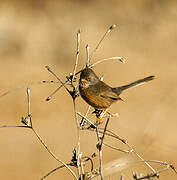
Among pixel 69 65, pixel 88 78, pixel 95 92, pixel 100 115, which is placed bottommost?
pixel 69 65

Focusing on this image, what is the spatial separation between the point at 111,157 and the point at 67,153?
0.95 m

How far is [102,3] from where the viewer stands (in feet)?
59.5

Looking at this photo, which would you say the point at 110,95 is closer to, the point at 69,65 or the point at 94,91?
the point at 94,91

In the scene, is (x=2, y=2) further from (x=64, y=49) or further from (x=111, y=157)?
(x=111, y=157)

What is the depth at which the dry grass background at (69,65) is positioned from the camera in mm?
9883

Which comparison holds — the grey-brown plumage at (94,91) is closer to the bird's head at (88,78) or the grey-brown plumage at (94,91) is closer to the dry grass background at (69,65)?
the bird's head at (88,78)

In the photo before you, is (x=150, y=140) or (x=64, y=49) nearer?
(x=150, y=140)

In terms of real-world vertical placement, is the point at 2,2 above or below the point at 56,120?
above

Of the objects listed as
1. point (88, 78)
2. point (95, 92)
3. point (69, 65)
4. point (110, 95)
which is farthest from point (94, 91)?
point (69, 65)

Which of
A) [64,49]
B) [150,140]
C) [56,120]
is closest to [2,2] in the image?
[64,49]

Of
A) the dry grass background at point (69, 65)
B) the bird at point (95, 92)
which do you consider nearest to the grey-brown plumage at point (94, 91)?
the bird at point (95, 92)

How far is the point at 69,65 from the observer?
13898 mm

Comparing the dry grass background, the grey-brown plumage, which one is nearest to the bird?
the grey-brown plumage

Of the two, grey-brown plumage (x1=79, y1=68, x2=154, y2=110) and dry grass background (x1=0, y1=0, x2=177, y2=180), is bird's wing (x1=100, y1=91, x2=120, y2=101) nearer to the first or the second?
grey-brown plumage (x1=79, y1=68, x2=154, y2=110)
